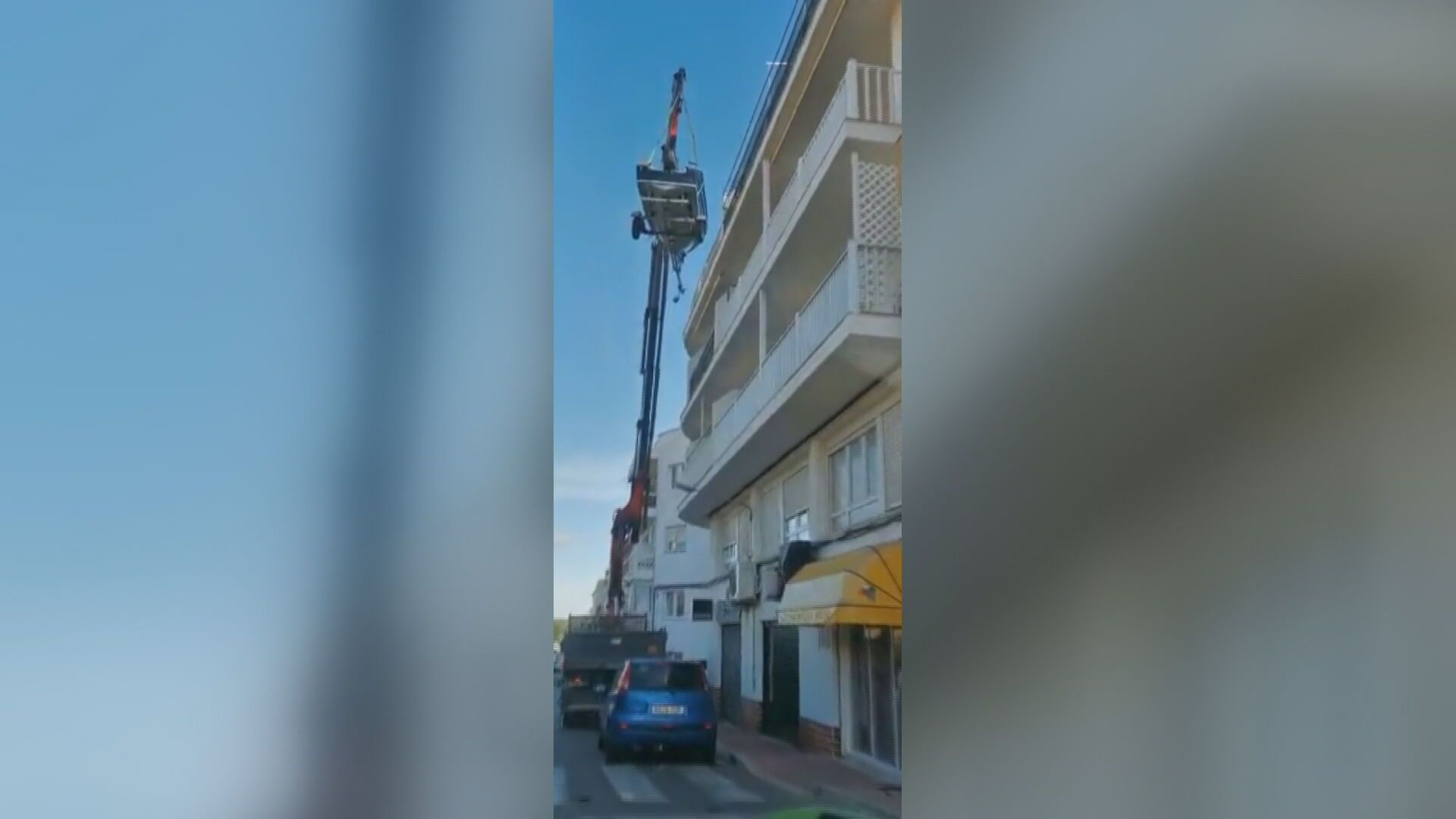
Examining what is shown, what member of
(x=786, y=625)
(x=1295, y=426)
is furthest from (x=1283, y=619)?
(x=786, y=625)

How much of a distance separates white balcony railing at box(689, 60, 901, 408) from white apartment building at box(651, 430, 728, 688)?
103 mm

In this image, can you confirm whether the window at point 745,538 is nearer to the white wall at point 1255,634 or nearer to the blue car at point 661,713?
the blue car at point 661,713

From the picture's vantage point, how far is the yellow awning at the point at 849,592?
138 cm

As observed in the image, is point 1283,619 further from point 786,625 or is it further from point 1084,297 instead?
point 786,625

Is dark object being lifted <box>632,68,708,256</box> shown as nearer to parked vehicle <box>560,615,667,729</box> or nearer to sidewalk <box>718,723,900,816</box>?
parked vehicle <box>560,615,667,729</box>

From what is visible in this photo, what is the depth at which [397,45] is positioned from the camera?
1.32m

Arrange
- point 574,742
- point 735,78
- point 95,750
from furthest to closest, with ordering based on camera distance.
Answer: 1. point 735,78
2. point 574,742
3. point 95,750

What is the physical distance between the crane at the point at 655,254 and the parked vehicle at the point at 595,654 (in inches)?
1.2

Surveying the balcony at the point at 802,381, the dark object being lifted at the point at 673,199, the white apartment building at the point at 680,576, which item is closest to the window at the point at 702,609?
the white apartment building at the point at 680,576

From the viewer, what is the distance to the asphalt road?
1283mm

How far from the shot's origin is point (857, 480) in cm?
145

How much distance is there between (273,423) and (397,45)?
492 millimetres

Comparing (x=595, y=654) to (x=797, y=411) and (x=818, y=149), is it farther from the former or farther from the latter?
(x=818, y=149)

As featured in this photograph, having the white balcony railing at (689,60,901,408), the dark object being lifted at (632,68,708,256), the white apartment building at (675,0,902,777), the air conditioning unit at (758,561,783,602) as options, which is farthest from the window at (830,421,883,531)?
the dark object being lifted at (632,68,708,256)
